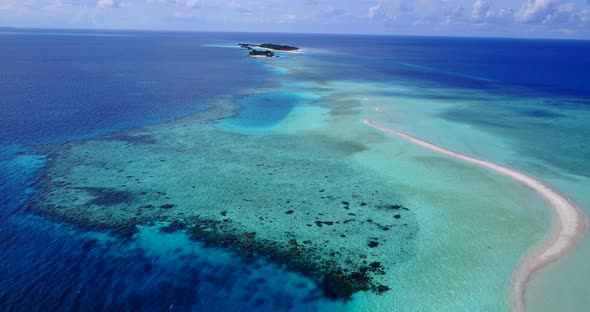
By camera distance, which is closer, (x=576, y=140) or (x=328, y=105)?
(x=576, y=140)

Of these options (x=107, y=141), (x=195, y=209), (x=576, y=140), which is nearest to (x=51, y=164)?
(x=107, y=141)

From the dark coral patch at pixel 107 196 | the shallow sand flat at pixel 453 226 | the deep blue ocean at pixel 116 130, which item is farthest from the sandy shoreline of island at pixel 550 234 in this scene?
the dark coral patch at pixel 107 196

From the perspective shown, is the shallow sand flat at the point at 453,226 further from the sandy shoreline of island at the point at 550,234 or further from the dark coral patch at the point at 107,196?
the dark coral patch at the point at 107,196

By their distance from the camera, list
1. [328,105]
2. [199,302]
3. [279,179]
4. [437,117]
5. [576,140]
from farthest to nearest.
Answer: [328,105], [437,117], [576,140], [279,179], [199,302]

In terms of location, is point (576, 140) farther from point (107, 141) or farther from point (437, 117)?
point (107, 141)

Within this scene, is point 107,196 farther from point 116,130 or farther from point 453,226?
point 453,226

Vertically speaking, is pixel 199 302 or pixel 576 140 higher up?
pixel 576 140

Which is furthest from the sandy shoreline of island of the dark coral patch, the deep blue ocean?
the dark coral patch

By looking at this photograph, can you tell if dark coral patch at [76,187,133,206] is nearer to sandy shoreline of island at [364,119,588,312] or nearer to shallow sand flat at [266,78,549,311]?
shallow sand flat at [266,78,549,311]

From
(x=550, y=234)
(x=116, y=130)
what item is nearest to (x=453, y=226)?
(x=550, y=234)
